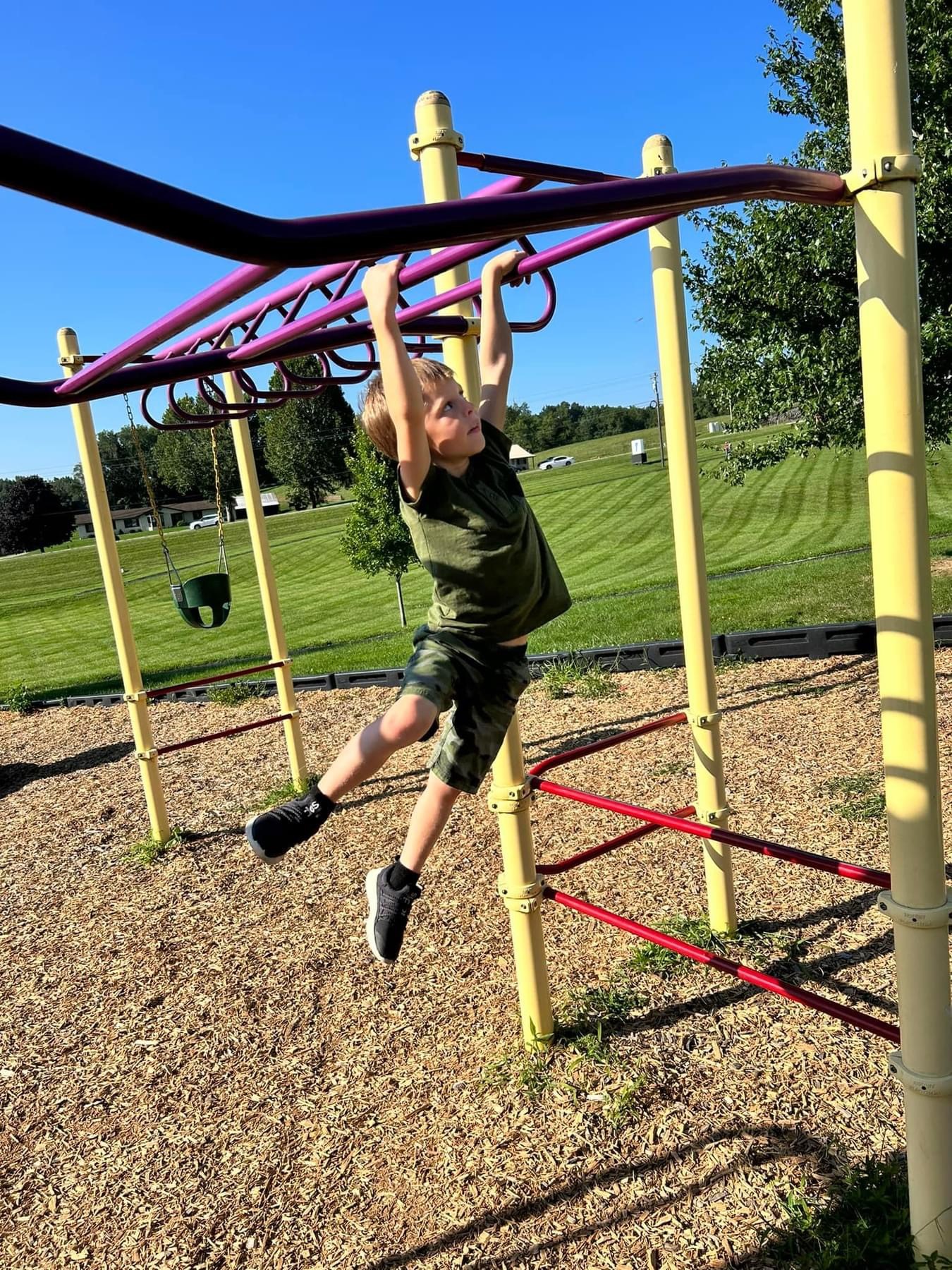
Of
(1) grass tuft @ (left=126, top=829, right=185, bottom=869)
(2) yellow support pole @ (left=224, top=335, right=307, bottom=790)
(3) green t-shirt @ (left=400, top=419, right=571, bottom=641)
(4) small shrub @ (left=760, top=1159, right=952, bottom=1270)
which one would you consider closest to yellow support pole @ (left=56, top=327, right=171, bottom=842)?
(1) grass tuft @ (left=126, top=829, right=185, bottom=869)

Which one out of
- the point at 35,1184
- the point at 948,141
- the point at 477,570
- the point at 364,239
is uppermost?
the point at 948,141

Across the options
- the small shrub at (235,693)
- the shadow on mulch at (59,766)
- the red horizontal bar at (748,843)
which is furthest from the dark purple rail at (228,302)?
the small shrub at (235,693)

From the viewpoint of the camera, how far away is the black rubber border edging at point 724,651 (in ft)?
24.8

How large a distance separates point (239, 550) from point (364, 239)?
37.0 metres

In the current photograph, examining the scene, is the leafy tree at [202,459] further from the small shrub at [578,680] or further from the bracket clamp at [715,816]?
the small shrub at [578,680]

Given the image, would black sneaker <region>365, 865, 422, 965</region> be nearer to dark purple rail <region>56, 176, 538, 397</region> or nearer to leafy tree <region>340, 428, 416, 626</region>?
dark purple rail <region>56, 176, 538, 397</region>

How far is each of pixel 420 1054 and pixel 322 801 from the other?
1776 millimetres

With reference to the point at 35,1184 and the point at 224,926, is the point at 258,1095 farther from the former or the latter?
the point at 224,926

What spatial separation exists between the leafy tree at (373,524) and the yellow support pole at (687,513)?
28.1 feet

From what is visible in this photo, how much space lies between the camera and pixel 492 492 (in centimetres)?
224

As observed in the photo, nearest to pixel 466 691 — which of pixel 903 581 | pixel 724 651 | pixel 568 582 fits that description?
pixel 903 581

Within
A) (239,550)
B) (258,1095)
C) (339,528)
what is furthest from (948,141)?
(239,550)

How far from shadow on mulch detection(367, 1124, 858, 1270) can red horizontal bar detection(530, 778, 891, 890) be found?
817mm

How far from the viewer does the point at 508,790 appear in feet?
10.0
